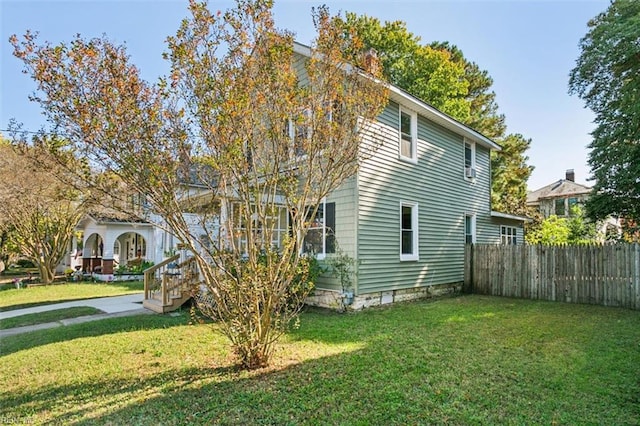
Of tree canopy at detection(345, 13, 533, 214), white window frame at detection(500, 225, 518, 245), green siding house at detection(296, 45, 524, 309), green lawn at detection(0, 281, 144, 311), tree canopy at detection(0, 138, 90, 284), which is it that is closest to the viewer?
green siding house at detection(296, 45, 524, 309)

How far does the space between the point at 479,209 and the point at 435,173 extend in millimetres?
3423

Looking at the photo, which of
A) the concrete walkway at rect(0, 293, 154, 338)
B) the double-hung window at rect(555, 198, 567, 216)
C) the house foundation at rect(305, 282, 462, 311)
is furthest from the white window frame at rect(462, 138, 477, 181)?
the double-hung window at rect(555, 198, 567, 216)

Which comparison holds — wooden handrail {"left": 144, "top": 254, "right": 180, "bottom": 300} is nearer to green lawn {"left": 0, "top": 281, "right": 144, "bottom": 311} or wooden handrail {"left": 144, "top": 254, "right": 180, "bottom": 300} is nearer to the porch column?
green lawn {"left": 0, "top": 281, "right": 144, "bottom": 311}

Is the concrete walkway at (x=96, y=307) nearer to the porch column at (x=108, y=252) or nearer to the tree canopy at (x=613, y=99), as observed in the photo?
the porch column at (x=108, y=252)

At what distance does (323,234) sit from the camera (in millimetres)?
9352

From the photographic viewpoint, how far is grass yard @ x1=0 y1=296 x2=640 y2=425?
354 centimetres

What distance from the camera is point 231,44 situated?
446 cm

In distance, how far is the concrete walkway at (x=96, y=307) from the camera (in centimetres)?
762

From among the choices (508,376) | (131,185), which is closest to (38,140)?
(131,185)

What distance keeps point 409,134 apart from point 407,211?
227cm

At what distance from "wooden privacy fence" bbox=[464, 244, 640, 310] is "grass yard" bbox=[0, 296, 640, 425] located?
2.83 m

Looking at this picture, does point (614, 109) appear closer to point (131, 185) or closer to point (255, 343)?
point (255, 343)

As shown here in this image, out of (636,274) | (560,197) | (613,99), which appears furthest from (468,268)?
(560,197)

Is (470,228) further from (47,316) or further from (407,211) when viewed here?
(47,316)
